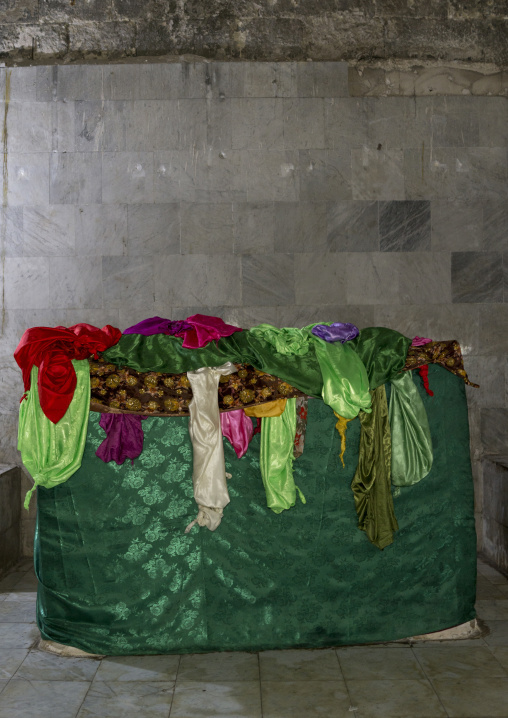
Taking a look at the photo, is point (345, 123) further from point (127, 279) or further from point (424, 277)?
point (127, 279)

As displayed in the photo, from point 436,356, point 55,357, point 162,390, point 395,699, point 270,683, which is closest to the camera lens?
point 395,699

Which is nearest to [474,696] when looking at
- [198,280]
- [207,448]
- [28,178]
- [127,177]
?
[207,448]

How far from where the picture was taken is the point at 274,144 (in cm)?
557

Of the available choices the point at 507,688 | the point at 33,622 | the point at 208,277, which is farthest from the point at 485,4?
the point at 33,622

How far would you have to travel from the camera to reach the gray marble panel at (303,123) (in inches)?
219

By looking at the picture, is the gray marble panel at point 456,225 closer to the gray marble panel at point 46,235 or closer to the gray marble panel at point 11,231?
the gray marble panel at point 46,235

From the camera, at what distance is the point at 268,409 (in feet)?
11.4

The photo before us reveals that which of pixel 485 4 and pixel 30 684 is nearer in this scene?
pixel 30 684

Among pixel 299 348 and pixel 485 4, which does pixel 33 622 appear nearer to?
pixel 299 348

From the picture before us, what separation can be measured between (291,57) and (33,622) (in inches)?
185

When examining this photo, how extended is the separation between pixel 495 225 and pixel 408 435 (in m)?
2.86

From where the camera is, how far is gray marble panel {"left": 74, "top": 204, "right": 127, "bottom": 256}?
557cm

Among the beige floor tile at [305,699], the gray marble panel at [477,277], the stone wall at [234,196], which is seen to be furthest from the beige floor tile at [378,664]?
the gray marble panel at [477,277]

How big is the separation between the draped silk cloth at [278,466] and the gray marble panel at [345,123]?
3.04 m
